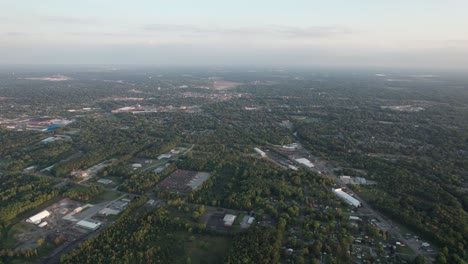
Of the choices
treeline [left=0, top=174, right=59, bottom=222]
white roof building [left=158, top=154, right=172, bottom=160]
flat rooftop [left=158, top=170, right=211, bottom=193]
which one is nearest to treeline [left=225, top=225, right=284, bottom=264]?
flat rooftop [left=158, top=170, right=211, bottom=193]

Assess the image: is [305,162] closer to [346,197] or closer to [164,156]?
[346,197]

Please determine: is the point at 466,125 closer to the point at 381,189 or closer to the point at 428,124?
the point at 428,124

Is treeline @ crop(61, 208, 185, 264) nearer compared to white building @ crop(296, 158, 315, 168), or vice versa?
treeline @ crop(61, 208, 185, 264)

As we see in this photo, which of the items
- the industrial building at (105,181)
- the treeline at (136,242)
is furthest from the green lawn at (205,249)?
the industrial building at (105,181)

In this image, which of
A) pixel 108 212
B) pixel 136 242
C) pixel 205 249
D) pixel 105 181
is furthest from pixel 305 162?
pixel 136 242

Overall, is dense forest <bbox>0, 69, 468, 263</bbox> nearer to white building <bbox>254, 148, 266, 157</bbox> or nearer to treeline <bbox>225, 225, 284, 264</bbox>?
treeline <bbox>225, 225, 284, 264</bbox>
